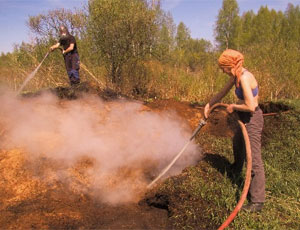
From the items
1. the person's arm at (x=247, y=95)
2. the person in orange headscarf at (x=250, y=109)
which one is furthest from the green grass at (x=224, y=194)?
the person's arm at (x=247, y=95)

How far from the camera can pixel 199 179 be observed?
3332 mm

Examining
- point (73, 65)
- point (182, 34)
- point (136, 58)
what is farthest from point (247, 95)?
point (182, 34)

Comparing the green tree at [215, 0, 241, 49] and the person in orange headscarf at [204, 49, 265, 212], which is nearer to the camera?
the person in orange headscarf at [204, 49, 265, 212]

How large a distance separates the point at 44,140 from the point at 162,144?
188cm

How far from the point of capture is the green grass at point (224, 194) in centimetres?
277

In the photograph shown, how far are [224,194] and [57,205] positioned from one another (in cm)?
201

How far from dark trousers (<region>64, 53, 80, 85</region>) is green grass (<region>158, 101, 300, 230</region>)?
4.40m

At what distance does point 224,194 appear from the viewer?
10.3 feet

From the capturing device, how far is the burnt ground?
276 centimetres

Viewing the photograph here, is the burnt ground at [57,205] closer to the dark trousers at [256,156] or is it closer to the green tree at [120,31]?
the dark trousers at [256,156]

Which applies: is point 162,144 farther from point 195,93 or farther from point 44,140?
point 195,93

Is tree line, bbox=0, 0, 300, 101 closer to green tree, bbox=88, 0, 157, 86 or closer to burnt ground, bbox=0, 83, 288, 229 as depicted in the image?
green tree, bbox=88, 0, 157, 86

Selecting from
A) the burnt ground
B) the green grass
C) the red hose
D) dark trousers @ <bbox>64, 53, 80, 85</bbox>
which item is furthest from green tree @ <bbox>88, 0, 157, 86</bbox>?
the red hose

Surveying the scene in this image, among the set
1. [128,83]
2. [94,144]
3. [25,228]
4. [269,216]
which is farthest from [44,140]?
[128,83]
